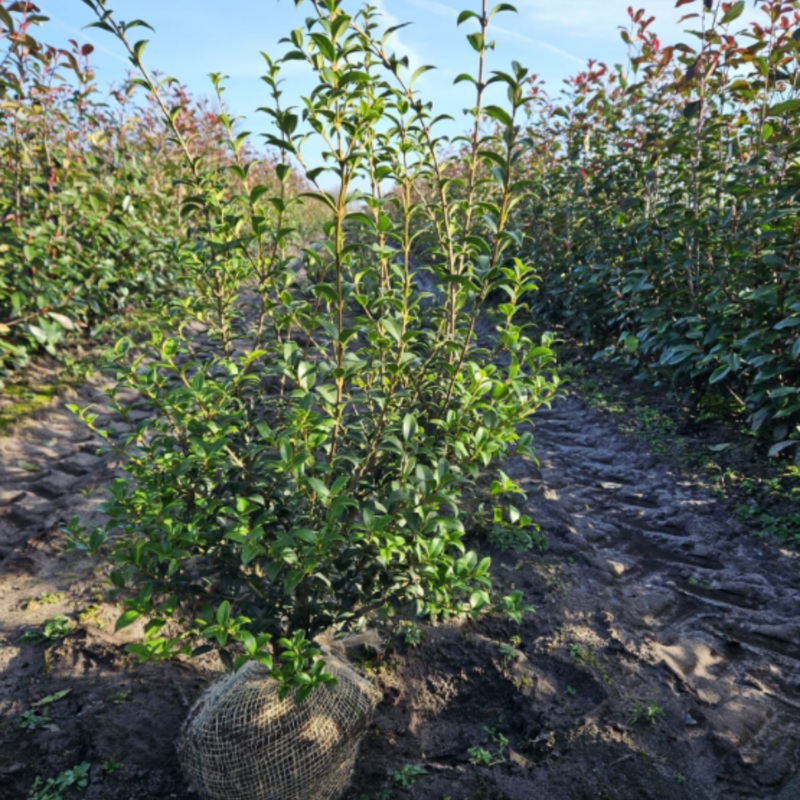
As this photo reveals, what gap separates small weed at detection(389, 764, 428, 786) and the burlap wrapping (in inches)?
6.4

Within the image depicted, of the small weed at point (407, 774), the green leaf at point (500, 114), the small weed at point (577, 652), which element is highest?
the green leaf at point (500, 114)

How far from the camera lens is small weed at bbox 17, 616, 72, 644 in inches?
89.3

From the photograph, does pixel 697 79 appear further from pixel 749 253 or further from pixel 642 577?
pixel 642 577

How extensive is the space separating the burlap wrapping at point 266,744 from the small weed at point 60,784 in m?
0.31

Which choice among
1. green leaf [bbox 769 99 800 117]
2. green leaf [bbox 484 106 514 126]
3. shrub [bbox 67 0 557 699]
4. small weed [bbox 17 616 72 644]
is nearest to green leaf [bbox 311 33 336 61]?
shrub [bbox 67 0 557 699]

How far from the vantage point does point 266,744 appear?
67.4 inches

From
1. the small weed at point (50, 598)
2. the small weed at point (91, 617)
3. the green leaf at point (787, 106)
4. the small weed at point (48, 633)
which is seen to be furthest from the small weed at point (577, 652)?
the green leaf at point (787, 106)

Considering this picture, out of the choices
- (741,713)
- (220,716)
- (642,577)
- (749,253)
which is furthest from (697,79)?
(220,716)

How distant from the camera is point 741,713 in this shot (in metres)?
2.15

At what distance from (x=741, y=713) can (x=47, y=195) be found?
18.2 ft

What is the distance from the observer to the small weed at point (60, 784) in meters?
1.75

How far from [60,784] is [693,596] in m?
2.72

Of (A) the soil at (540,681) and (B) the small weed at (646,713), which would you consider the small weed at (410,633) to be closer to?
(A) the soil at (540,681)

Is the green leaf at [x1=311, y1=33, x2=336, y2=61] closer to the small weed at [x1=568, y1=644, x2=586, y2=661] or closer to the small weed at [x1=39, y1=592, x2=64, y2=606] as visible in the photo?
the small weed at [x1=568, y1=644, x2=586, y2=661]
